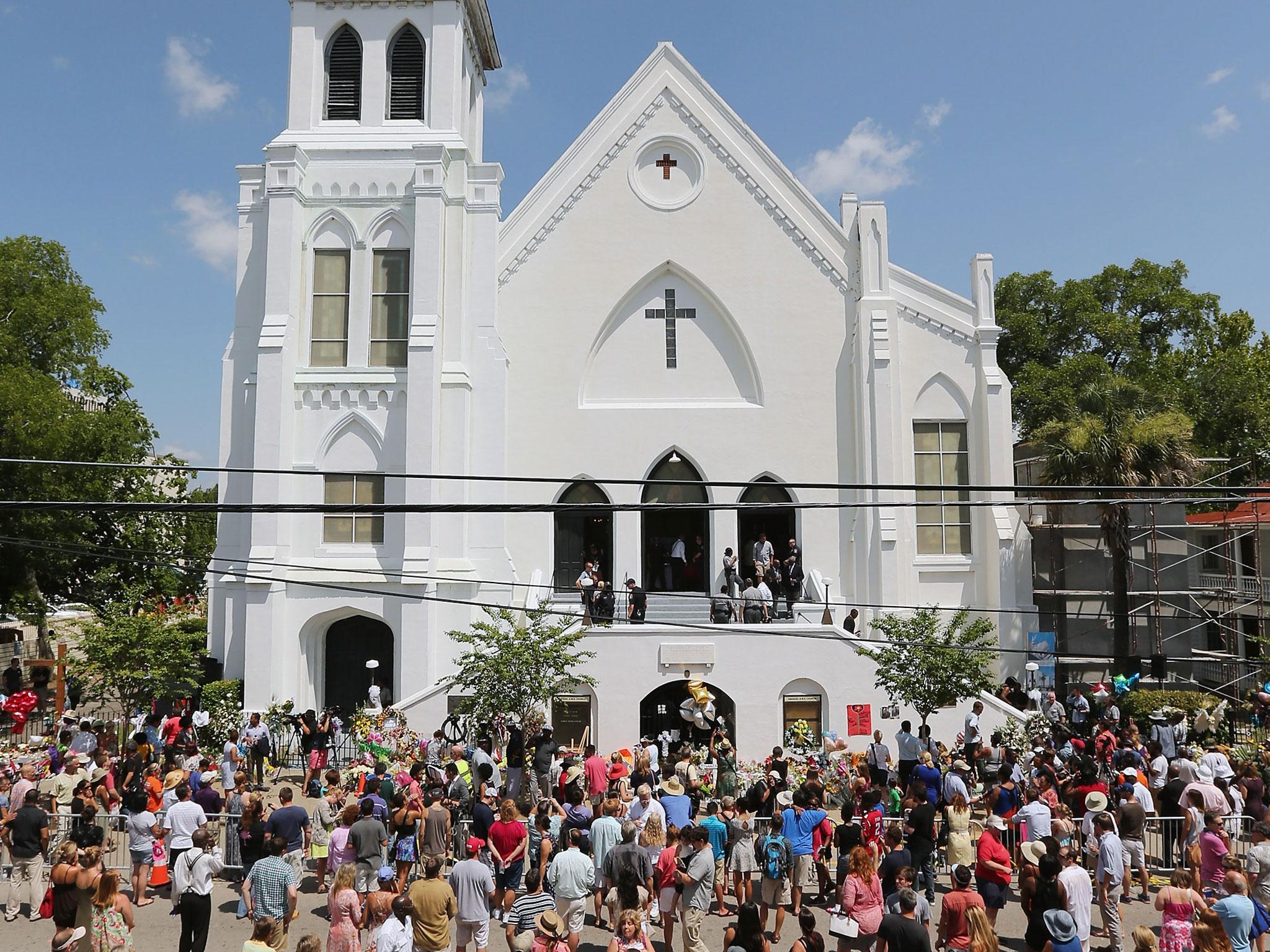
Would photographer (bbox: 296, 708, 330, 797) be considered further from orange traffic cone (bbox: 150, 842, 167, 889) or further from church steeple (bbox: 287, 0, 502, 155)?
church steeple (bbox: 287, 0, 502, 155)

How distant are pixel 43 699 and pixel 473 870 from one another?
22.8m

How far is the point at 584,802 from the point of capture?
1255cm

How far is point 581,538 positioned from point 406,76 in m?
12.7

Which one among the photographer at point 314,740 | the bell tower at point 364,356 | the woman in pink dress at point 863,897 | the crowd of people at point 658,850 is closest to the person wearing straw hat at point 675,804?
the crowd of people at point 658,850

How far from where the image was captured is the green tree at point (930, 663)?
1977cm

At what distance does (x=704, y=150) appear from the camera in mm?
27125

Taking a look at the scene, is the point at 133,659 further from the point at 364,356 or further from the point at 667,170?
the point at 667,170

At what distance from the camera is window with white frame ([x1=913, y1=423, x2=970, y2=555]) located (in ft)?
86.5

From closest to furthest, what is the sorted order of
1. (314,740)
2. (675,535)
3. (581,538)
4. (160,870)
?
(160,870) < (314,740) < (581,538) < (675,535)

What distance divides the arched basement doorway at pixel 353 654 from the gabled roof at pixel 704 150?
9.83 metres

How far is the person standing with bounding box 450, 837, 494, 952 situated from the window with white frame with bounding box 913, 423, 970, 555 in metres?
18.5

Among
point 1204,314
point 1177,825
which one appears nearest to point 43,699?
point 1177,825

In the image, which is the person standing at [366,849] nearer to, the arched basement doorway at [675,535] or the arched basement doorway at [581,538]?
the arched basement doorway at [581,538]

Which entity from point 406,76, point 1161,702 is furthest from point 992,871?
point 406,76
